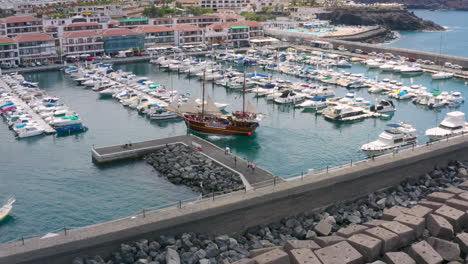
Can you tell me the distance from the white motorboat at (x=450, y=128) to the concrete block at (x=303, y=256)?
49.4 ft

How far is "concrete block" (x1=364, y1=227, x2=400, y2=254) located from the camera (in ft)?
49.5

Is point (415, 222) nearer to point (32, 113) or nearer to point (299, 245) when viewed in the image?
point (299, 245)

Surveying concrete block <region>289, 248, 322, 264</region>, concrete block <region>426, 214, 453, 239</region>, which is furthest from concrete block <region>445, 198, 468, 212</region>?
concrete block <region>289, 248, 322, 264</region>

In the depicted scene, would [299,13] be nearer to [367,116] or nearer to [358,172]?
[367,116]

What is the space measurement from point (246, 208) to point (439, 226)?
6251 millimetres

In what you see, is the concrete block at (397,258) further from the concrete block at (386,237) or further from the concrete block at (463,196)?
the concrete block at (463,196)

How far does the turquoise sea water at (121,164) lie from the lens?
19781mm

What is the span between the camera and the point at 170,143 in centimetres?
2603

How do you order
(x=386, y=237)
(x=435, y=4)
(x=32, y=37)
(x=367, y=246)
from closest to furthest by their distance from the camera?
(x=367, y=246) < (x=386, y=237) < (x=32, y=37) < (x=435, y=4)

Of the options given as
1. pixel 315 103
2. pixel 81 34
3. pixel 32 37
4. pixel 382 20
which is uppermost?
pixel 382 20

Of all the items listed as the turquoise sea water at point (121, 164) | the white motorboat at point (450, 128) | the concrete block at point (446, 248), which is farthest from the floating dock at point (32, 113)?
the concrete block at point (446, 248)

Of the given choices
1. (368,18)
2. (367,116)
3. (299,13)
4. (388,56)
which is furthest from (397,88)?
(368,18)

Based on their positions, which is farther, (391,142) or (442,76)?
(442,76)

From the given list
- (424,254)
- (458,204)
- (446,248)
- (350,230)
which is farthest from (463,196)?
(350,230)
